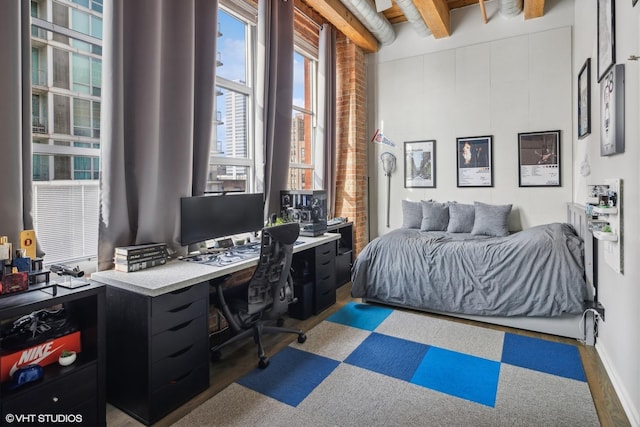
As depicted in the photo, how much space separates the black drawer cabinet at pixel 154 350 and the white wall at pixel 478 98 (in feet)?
11.6

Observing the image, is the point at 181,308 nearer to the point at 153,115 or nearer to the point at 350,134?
the point at 153,115

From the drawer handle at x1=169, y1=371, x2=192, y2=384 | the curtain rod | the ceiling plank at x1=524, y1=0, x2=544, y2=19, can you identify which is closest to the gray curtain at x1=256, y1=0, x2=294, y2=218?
the curtain rod

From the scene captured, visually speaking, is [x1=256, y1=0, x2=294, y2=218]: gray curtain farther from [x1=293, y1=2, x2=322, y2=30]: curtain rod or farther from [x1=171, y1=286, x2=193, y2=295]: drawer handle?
[x1=171, y1=286, x2=193, y2=295]: drawer handle

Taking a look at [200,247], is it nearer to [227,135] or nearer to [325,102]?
[227,135]

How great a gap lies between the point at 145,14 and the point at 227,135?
117 cm

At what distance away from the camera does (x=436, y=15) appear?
4.12 m

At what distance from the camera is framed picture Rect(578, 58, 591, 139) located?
3047mm

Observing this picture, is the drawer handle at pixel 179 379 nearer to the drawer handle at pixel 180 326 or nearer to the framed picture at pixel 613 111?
the drawer handle at pixel 180 326

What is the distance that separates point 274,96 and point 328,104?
1239mm

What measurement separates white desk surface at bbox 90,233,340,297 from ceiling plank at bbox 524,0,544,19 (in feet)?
12.9

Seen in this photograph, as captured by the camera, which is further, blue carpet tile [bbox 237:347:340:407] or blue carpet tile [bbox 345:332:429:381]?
blue carpet tile [bbox 345:332:429:381]

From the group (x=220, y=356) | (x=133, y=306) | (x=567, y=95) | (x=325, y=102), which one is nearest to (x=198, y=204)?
(x=133, y=306)

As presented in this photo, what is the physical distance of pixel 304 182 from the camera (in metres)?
4.60

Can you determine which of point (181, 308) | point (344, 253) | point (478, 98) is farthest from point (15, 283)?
point (478, 98)
